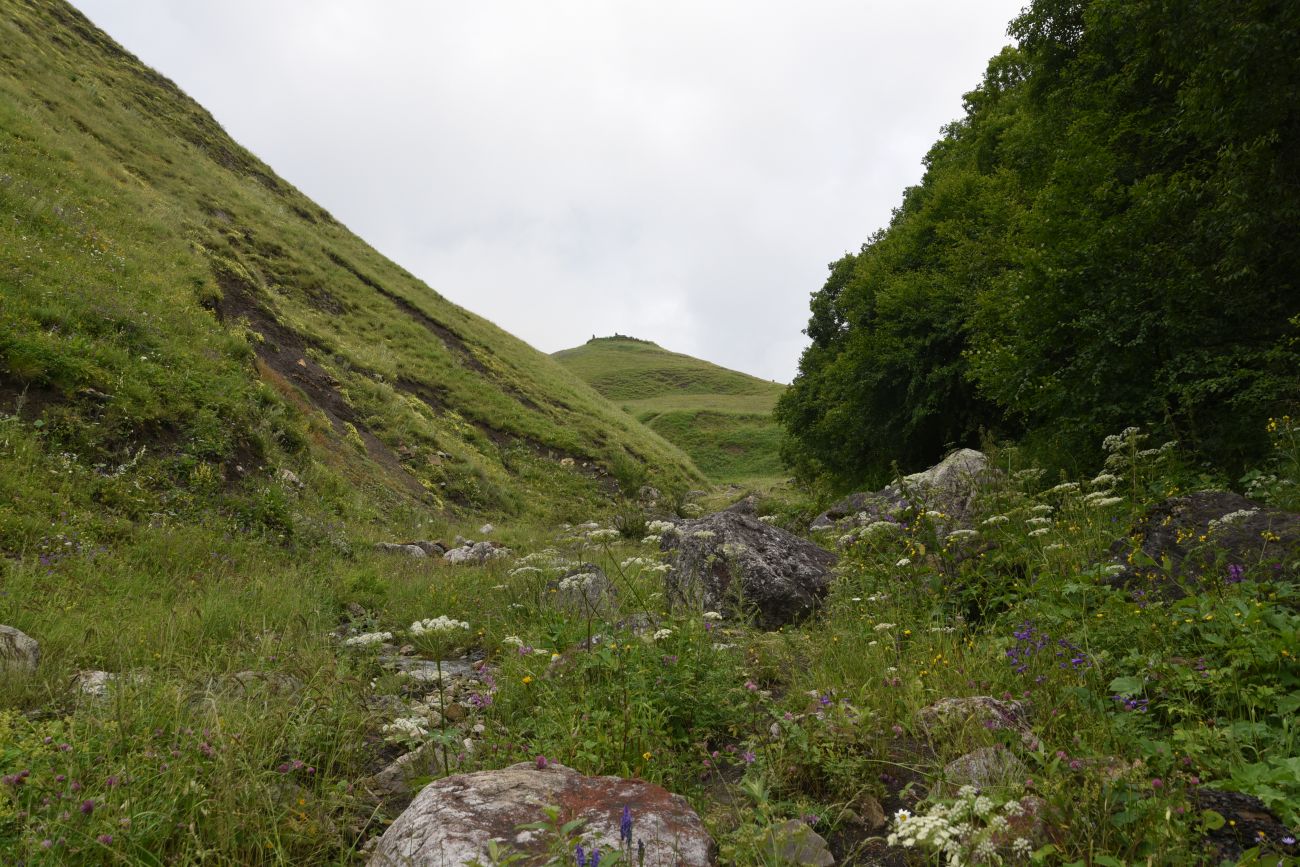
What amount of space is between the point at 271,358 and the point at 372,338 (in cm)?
778

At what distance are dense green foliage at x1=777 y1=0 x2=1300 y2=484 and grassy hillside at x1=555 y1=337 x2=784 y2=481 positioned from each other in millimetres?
34453

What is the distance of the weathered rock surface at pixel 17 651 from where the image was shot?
12.7 feet

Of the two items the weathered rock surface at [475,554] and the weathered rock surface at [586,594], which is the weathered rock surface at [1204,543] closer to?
the weathered rock surface at [586,594]

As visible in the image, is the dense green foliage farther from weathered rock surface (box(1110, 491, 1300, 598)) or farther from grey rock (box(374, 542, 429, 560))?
grey rock (box(374, 542, 429, 560))

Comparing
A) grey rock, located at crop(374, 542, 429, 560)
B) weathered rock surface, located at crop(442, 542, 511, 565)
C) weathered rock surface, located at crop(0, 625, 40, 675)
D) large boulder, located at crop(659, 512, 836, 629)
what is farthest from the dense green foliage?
grey rock, located at crop(374, 542, 429, 560)

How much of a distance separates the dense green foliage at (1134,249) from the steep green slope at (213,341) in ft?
40.6

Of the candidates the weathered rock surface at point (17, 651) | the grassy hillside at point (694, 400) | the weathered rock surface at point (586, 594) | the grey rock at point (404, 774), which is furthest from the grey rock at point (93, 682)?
the grassy hillside at point (694, 400)

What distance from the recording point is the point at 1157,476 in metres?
7.11

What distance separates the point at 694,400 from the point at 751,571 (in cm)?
6748

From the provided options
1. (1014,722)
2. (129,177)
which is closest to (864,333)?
(1014,722)

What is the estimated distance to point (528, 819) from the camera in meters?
2.42

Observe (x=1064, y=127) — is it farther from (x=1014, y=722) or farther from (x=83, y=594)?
(x=83, y=594)

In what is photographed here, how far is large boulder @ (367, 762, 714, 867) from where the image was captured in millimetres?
2238

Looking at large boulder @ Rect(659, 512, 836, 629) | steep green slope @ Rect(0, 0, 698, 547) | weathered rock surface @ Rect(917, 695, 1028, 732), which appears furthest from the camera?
steep green slope @ Rect(0, 0, 698, 547)
